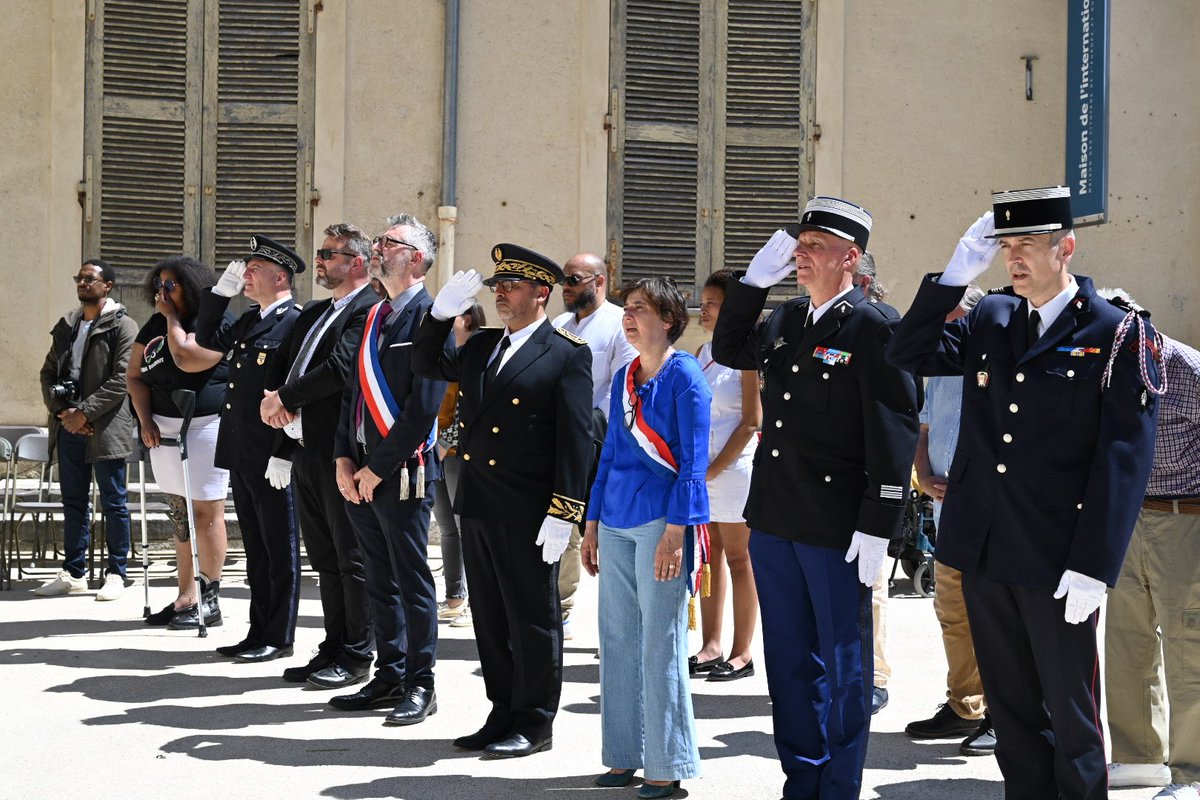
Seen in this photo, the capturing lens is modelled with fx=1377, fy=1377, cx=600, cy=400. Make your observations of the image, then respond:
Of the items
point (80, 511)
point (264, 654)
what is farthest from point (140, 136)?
point (264, 654)

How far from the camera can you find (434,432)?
231 inches

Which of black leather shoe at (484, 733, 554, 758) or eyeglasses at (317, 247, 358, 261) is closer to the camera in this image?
black leather shoe at (484, 733, 554, 758)

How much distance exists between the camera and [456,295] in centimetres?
516

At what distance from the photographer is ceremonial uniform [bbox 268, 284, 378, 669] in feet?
20.1

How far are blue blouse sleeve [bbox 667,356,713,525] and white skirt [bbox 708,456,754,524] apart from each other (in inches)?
72.9

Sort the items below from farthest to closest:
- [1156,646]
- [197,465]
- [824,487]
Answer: [197,465] < [1156,646] < [824,487]

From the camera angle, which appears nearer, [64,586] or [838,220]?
[838,220]

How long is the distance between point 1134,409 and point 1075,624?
0.59m

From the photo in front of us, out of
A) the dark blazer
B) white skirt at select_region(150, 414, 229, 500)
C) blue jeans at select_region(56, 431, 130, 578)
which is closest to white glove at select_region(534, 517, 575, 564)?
the dark blazer

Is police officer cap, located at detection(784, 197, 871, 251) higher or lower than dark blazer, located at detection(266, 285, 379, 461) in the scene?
higher

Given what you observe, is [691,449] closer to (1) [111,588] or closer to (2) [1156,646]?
(2) [1156,646]

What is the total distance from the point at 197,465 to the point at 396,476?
2317 mm

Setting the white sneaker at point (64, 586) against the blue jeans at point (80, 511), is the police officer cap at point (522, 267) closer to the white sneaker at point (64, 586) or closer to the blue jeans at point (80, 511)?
the blue jeans at point (80, 511)

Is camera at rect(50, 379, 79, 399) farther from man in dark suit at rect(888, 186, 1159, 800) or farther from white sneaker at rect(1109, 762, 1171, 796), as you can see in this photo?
white sneaker at rect(1109, 762, 1171, 796)
